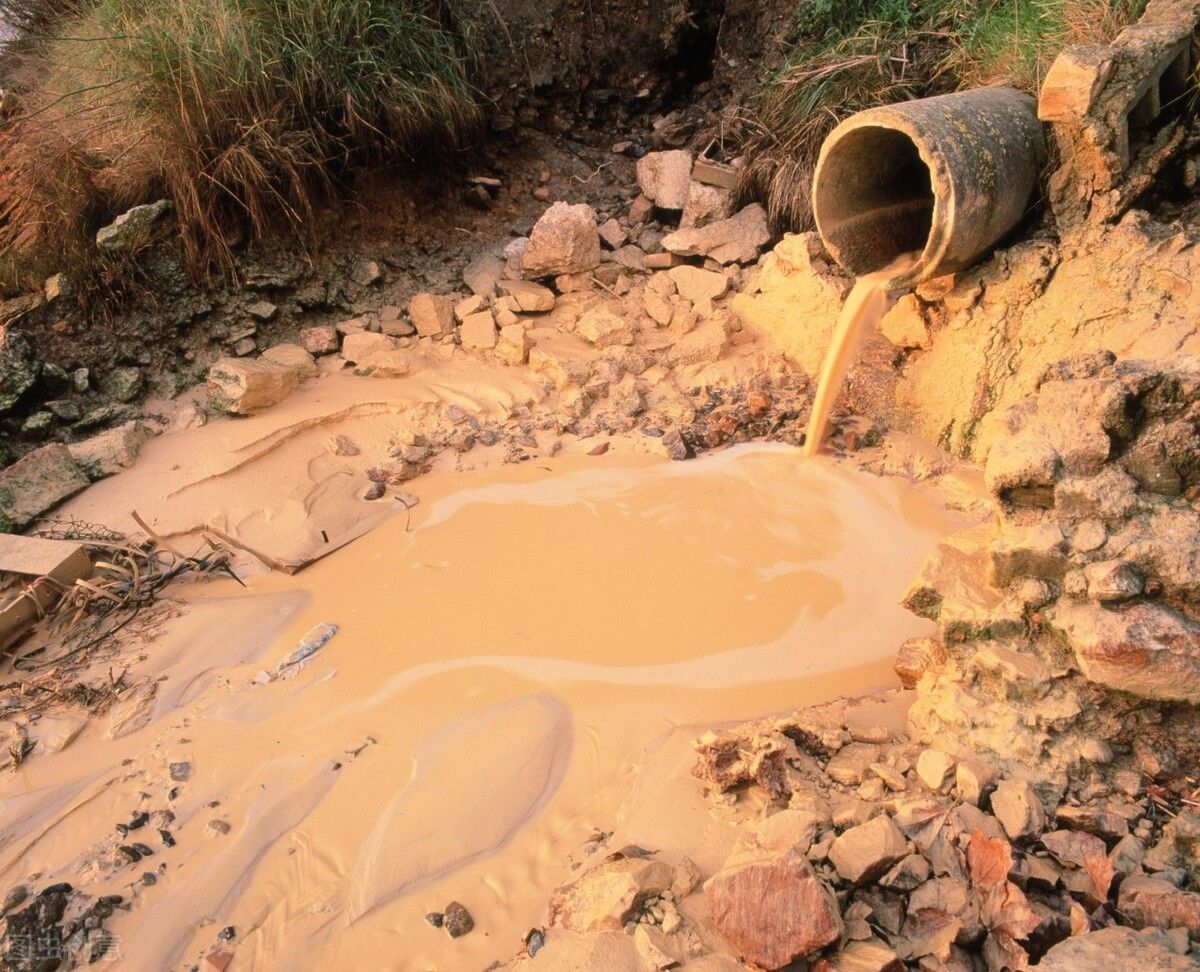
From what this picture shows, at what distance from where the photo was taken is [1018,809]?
1766mm

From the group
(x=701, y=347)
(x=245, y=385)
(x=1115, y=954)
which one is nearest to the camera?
(x=1115, y=954)

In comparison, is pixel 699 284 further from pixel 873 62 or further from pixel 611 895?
pixel 611 895

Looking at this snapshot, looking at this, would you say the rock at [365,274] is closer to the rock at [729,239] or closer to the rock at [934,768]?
the rock at [729,239]

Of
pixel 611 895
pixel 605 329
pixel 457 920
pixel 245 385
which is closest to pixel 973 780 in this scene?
pixel 611 895

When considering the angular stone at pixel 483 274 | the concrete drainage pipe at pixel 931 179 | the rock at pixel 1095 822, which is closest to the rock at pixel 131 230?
the angular stone at pixel 483 274

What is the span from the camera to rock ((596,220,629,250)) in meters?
4.92

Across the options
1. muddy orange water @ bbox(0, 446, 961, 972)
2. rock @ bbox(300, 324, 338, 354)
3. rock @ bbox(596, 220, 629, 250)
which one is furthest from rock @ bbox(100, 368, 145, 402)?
rock @ bbox(596, 220, 629, 250)

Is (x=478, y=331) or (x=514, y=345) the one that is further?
(x=478, y=331)

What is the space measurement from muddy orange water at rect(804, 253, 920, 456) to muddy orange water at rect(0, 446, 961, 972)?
0.21 meters

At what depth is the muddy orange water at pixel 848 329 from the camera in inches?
141

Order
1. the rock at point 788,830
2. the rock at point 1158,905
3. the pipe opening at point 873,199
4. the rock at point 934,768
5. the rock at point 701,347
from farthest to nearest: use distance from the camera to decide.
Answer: the rock at point 701,347 < the pipe opening at point 873,199 < the rock at point 934,768 < the rock at point 788,830 < the rock at point 1158,905

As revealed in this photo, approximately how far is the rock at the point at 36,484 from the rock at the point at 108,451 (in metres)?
0.05

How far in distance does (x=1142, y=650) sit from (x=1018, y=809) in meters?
0.47

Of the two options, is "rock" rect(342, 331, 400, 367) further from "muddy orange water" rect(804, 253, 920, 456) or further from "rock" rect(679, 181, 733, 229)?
"muddy orange water" rect(804, 253, 920, 456)
